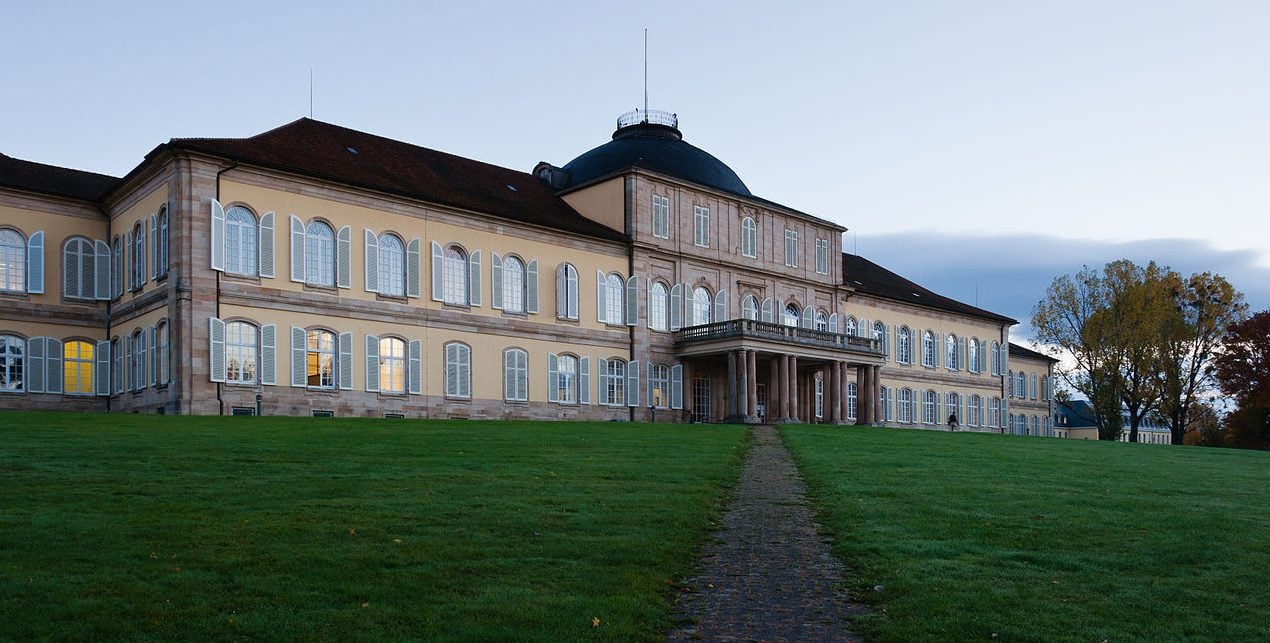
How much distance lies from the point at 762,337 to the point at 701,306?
15.1 feet

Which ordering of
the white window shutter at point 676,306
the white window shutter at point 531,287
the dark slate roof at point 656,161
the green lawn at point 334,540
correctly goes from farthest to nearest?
1. the dark slate roof at point 656,161
2. the white window shutter at point 676,306
3. the white window shutter at point 531,287
4. the green lawn at point 334,540

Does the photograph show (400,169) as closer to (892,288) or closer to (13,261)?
(13,261)

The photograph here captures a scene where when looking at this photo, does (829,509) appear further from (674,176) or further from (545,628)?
(674,176)

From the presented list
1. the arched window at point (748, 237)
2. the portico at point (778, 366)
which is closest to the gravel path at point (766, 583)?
the portico at point (778, 366)

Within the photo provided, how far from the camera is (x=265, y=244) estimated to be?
122 feet

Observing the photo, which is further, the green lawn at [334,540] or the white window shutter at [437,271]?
the white window shutter at [437,271]

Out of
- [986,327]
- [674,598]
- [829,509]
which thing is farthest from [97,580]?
[986,327]

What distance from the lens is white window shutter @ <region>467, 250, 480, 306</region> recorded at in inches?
1697

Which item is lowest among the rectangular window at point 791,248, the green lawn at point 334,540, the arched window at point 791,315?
the green lawn at point 334,540

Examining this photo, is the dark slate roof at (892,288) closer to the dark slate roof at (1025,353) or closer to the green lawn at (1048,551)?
the dark slate roof at (1025,353)

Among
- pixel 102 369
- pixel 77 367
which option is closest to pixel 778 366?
pixel 102 369

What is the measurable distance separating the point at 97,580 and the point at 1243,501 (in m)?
16.1

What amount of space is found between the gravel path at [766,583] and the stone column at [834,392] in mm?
35855

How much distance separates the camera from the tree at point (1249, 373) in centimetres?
6250
